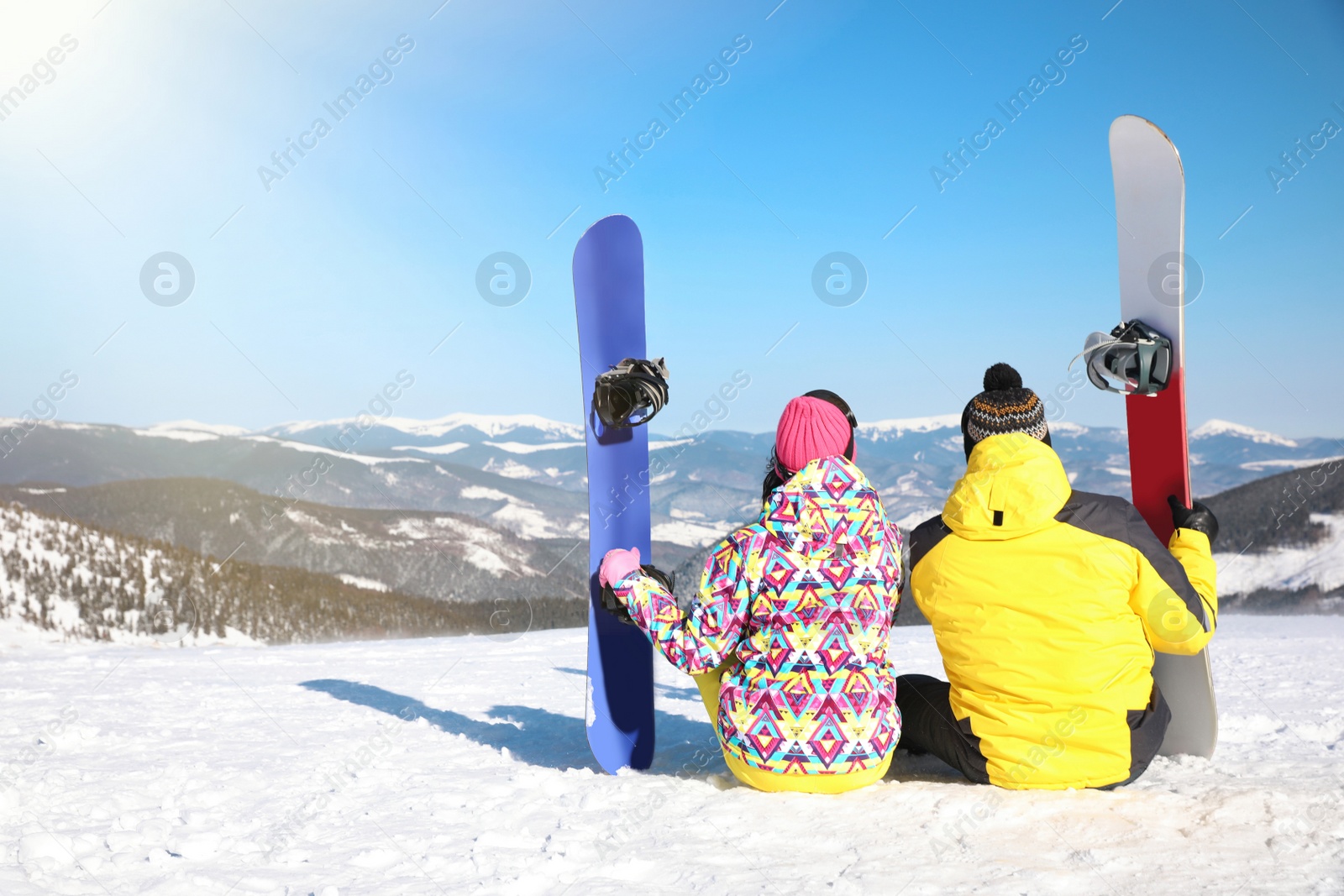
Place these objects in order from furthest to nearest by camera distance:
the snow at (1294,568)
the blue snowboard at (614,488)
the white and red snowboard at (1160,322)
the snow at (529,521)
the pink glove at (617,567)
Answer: the snow at (529,521), the snow at (1294,568), the blue snowboard at (614,488), the white and red snowboard at (1160,322), the pink glove at (617,567)

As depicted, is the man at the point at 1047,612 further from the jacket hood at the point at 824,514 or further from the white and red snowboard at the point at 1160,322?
the white and red snowboard at the point at 1160,322

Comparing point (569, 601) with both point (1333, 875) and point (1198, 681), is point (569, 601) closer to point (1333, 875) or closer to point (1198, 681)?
point (1198, 681)

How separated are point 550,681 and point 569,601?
13658 millimetres

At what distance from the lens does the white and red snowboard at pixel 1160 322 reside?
3.62 metres

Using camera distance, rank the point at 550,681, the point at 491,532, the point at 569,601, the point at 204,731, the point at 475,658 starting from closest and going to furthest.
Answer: the point at 204,731
the point at 550,681
the point at 475,658
the point at 569,601
the point at 491,532

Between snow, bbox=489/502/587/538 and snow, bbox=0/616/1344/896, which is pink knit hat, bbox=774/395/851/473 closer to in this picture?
snow, bbox=0/616/1344/896

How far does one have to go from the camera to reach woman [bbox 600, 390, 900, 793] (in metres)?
2.84

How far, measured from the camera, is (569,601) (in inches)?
771

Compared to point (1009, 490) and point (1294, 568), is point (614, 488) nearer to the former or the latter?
point (1009, 490)

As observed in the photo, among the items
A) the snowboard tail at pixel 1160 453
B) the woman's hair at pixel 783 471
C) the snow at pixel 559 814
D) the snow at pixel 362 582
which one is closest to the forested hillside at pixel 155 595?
the snow at pixel 362 582

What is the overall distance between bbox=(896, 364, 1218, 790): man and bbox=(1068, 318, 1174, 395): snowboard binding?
3.68 feet

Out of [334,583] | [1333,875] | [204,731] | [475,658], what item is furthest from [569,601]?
[1333,875]

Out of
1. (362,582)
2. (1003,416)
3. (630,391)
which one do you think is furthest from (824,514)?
(362,582)

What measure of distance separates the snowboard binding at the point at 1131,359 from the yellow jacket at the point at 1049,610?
121cm
